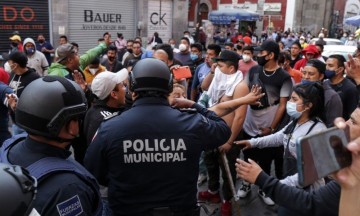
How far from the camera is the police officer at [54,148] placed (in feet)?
4.83

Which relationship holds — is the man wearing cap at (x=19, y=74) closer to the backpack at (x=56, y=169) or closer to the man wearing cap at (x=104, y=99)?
the man wearing cap at (x=104, y=99)

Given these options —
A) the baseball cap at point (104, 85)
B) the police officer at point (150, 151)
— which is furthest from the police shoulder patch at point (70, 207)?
the baseball cap at point (104, 85)

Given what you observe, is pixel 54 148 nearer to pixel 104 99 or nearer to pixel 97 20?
pixel 104 99

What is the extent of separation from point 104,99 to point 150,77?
89 centimetres

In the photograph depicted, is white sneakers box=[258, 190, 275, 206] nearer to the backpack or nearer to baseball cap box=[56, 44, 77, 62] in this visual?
baseball cap box=[56, 44, 77, 62]

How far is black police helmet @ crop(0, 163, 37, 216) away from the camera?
0.99 meters

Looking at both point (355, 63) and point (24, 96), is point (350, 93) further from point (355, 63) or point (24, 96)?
point (24, 96)

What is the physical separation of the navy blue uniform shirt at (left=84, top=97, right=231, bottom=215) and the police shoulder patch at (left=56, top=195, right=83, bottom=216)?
2.07 feet

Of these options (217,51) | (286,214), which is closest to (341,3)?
(217,51)

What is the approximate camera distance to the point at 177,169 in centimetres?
217

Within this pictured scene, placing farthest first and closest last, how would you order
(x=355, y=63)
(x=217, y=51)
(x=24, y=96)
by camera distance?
(x=217, y=51) → (x=355, y=63) → (x=24, y=96)

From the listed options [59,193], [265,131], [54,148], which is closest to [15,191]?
[59,193]

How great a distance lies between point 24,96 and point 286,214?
1926mm

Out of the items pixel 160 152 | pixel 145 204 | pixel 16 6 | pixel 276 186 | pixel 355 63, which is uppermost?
pixel 16 6
